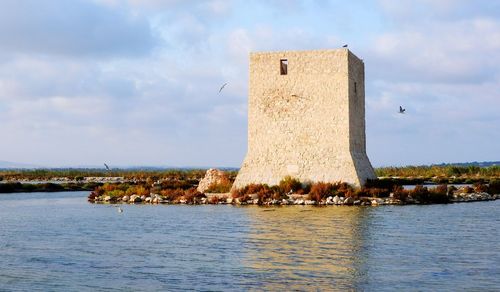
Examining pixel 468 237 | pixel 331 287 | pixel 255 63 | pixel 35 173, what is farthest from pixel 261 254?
pixel 35 173

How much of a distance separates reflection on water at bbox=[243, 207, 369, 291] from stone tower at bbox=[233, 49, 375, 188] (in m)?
5.56

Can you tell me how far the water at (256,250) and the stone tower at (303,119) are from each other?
15.8 feet

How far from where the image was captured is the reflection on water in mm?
12453

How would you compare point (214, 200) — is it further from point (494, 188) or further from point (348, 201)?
point (494, 188)

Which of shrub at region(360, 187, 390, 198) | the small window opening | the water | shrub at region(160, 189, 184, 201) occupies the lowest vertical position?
the water

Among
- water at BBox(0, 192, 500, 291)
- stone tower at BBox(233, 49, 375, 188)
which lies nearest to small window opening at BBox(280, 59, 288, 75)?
stone tower at BBox(233, 49, 375, 188)

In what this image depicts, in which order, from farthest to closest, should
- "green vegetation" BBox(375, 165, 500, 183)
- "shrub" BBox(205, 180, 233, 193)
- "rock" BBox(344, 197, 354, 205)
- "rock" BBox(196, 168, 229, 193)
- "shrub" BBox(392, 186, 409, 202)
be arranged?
"green vegetation" BBox(375, 165, 500, 183) < "rock" BBox(196, 168, 229, 193) < "shrub" BBox(205, 180, 233, 193) < "shrub" BBox(392, 186, 409, 202) < "rock" BBox(344, 197, 354, 205)

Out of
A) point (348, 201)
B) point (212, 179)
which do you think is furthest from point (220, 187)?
point (348, 201)

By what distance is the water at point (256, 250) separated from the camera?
487 inches

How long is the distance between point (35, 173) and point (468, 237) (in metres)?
70.6

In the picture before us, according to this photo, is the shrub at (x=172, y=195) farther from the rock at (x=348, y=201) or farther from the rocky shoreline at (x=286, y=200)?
the rock at (x=348, y=201)

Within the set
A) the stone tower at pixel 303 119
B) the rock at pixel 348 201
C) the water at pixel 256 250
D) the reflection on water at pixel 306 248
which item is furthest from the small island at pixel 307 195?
the reflection on water at pixel 306 248

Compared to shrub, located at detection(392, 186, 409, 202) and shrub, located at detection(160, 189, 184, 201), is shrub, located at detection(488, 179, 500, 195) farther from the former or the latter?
shrub, located at detection(160, 189, 184, 201)

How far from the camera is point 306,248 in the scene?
53.0 ft
